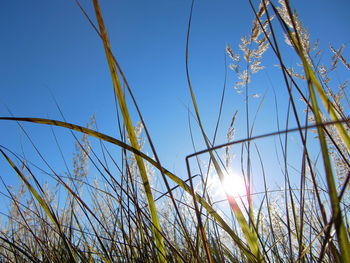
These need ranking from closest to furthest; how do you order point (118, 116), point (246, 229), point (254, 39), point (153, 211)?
1. point (246, 229)
2. point (153, 211)
3. point (118, 116)
4. point (254, 39)

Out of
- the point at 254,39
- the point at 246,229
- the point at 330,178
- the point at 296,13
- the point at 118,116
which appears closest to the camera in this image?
the point at 330,178

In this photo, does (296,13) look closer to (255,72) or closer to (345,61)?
(345,61)

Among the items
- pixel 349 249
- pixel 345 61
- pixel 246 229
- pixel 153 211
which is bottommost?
pixel 349 249

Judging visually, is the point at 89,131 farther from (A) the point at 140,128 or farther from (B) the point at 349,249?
(A) the point at 140,128

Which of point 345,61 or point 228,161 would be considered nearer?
point 228,161

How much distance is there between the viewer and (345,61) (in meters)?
1.89

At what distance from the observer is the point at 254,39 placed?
1.33m

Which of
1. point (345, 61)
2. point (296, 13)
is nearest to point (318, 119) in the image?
point (345, 61)

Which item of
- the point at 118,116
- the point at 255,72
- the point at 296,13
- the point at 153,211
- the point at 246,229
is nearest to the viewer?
the point at 246,229

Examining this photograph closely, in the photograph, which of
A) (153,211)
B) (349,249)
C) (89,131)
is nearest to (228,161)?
(153,211)

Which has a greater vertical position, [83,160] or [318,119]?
[83,160]

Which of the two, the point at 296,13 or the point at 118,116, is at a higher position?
the point at 296,13

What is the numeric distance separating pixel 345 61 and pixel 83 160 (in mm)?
2738

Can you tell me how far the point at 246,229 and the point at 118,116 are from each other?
2.06 ft
